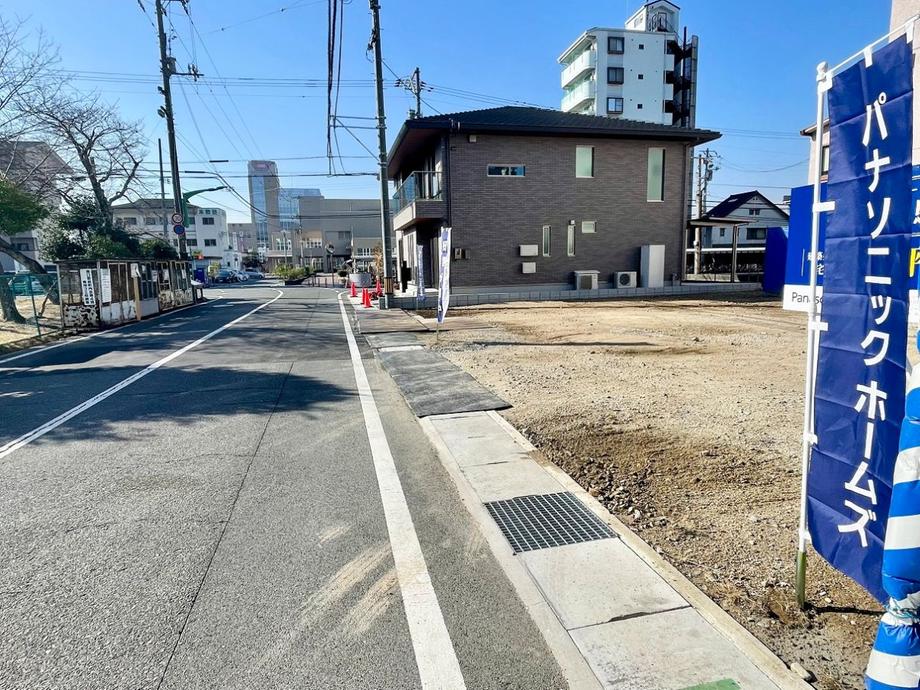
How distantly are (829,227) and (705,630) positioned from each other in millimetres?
1911

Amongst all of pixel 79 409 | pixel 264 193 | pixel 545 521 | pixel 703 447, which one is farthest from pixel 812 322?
pixel 264 193

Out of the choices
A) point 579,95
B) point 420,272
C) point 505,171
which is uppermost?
point 579,95

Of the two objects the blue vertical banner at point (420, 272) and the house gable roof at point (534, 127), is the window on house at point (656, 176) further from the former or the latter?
the blue vertical banner at point (420, 272)

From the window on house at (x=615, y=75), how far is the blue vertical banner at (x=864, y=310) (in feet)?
178

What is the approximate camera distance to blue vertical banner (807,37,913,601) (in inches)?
A: 76.7

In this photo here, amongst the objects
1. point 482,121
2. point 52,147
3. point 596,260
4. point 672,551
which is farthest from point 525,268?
point 52,147

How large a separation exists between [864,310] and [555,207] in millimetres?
20525

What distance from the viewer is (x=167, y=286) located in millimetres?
21297

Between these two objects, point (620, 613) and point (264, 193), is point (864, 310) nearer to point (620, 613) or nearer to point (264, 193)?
point (620, 613)

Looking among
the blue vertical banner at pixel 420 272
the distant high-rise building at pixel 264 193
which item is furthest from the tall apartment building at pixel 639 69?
the distant high-rise building at pixel 264 193

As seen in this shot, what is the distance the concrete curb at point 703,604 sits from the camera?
2.12 m

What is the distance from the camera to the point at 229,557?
10.6ft

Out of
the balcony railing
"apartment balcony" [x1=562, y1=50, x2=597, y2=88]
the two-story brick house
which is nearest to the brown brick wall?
the two-story brick house

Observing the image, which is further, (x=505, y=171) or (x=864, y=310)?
(x=505, y=171)
